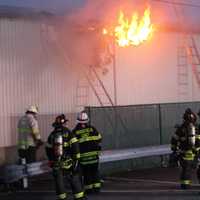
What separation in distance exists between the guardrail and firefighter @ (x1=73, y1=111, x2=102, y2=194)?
1086mm

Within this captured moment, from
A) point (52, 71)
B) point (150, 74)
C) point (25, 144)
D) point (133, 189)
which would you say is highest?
point (150, 74)

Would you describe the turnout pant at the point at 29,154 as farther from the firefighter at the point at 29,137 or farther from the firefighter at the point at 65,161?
the firefighter at the point at 65,161

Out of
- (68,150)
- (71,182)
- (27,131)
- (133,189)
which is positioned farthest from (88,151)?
(27,131)

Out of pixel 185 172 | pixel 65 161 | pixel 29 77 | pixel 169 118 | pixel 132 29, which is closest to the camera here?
pixel 65 161

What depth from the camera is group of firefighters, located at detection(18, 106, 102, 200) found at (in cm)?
1170

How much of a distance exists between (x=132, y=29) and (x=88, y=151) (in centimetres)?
703

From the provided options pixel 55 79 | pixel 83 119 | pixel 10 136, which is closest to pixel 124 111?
pixel 55 79

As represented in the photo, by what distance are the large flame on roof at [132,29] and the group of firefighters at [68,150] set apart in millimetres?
4657

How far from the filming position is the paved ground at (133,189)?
12.6m

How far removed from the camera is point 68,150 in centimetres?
1177

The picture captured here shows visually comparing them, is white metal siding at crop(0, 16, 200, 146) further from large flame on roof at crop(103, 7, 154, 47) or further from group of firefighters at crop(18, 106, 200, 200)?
group of firefighters at crop(18, 106, 200, 200)

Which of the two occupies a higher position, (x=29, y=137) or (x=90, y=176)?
(x=29, y=137)

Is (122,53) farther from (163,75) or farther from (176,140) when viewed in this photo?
(176,140)

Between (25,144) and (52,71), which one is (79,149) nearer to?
(25,144)
